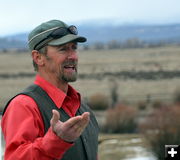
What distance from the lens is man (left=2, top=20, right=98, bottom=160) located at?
83.3 inches

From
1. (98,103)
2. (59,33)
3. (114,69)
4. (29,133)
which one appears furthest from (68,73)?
(114,69)

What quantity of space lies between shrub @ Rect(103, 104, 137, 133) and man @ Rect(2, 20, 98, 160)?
16.5m

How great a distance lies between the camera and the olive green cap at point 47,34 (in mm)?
2479

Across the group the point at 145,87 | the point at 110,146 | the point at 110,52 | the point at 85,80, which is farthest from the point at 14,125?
the point at 110,52

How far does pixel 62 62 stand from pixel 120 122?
17359 millimetres

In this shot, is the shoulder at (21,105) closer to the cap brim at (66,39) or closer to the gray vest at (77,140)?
the gray vest at (77,140)

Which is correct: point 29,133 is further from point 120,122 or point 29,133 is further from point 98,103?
point 98,103

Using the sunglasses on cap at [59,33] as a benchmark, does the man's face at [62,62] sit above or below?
below

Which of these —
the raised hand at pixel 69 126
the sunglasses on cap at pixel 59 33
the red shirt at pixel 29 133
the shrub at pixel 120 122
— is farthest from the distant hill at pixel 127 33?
the raised hand at pixel 69 126

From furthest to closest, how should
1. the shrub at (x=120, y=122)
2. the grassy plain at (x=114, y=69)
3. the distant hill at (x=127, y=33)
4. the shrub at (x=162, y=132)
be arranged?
the distant hill at (x=127, y=33), the grassy plain at (x=114, y=69), the shrub at (x=120, y=122), the shrub at (x=162, y=132)

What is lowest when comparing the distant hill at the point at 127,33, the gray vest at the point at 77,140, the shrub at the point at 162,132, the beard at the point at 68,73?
the distant hill at the point at 127,33

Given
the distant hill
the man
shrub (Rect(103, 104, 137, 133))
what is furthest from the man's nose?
the distant hill

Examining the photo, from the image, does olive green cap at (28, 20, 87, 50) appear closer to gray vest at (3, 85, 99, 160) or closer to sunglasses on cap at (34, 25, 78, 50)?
sunglasses on cap at (34, 25, 78, 50)

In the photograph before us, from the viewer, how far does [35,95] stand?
2.41 metres
